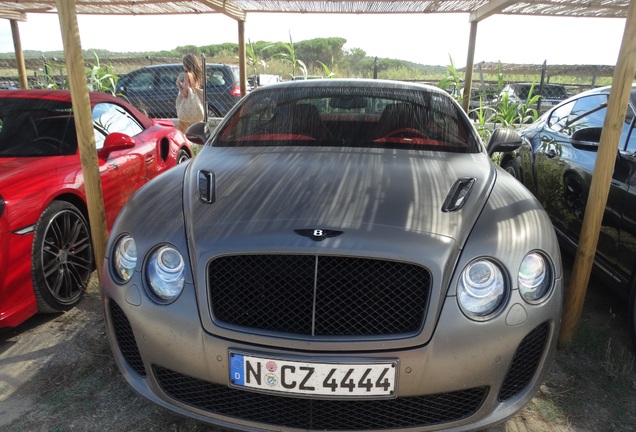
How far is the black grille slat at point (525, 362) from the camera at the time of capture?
1.64m

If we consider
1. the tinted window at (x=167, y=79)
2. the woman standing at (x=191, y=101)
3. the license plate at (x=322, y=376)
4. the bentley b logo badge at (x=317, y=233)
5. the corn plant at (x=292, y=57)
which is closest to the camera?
the license plate at (x=322, y=376)

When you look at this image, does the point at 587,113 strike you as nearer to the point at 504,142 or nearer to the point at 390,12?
the point at 504,142

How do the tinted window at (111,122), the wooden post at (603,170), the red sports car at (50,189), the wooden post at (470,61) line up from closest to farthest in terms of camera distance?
the wooden post at (603,170), the red sports car at (50,189), the tinted window at (111,122), the wooden post at (470,61)

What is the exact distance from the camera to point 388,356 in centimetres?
151

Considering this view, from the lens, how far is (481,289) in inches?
64.1

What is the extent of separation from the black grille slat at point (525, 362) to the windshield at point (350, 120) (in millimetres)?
1214

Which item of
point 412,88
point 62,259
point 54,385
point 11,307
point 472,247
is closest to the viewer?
point 472,247

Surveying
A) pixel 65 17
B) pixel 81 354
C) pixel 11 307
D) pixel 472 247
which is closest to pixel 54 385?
pixel 81 354

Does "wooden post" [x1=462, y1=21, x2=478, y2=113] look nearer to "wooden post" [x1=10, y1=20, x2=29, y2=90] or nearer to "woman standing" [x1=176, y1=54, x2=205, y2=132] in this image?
"woman standing" [x1=176, y1=54, x2=205, y2=132]

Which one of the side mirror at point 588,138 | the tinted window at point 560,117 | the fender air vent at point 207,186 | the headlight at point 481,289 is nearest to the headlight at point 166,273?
the fender air vent at point 207,186

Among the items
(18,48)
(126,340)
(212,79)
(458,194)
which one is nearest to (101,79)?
(18,48)

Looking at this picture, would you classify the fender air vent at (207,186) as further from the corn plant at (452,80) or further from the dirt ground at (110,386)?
the corn plant at (452,80)

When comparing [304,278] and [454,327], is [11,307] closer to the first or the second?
[304,278]

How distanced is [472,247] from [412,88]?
1675 millimetres
